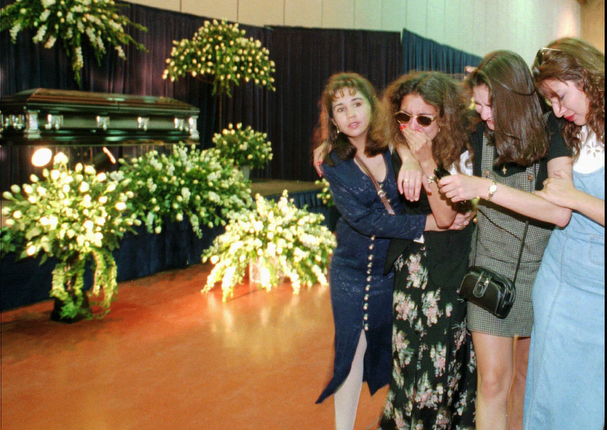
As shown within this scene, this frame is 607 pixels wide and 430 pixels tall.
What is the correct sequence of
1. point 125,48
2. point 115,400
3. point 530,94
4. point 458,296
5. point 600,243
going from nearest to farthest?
point 600,243
point 530,94
point 458,296
point 115,400
point 125,48

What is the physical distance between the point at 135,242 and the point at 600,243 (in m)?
4.04

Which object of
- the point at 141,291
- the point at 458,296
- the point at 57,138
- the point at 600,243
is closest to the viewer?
the point at 600,243

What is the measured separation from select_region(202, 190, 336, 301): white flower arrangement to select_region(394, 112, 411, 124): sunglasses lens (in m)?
2.50

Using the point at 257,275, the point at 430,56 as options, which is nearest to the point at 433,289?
the point at 257,275

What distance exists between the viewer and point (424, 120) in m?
1.96

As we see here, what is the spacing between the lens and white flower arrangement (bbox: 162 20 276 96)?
7340 millimetres

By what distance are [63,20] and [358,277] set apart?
4.92m

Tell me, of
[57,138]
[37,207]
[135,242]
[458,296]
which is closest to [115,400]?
[37,207]

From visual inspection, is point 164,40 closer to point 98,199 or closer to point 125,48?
point 125,48

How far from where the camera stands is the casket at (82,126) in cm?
512

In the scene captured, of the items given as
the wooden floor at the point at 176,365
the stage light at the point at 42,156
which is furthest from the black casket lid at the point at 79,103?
the wooden floor at the point at 176,365

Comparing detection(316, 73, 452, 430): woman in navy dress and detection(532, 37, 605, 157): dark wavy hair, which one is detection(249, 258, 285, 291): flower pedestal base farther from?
detection(532, 37, 605, 157): dark wavy hair

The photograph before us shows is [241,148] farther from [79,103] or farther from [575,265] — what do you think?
[575,265]

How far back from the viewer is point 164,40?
791cm
